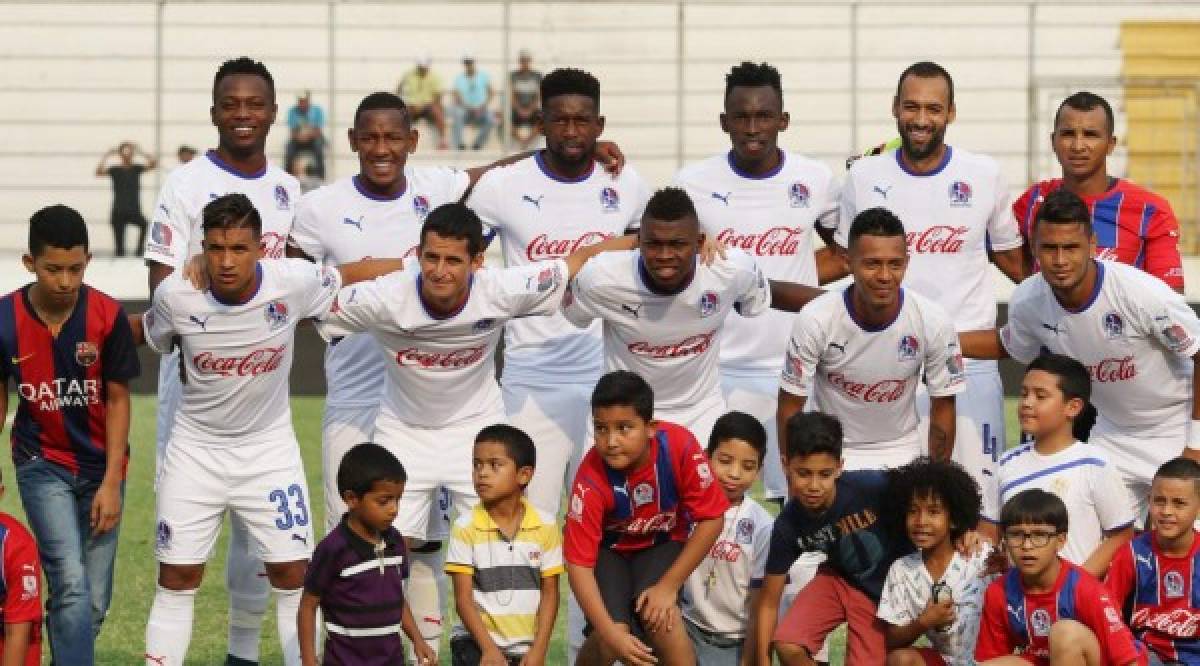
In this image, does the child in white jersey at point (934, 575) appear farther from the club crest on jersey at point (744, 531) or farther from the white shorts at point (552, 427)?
the white shorts at point (552, 427)

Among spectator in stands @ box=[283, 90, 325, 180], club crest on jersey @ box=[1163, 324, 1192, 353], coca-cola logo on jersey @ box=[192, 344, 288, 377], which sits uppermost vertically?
spectator in stands @ box=[283, 90, 325, 180]

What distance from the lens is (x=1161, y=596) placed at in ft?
24.1

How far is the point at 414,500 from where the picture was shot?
26.7 ft

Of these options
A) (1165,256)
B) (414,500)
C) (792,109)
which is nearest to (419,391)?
(414,500)

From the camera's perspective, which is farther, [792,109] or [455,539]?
[792,109]

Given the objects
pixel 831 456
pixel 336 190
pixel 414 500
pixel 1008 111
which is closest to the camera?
pixel 831 456

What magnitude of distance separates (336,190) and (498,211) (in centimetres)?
71

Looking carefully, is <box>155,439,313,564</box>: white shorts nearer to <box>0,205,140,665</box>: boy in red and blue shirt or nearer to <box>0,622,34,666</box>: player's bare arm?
<box>0,205,140,665</box>: boy in red and blue shirt

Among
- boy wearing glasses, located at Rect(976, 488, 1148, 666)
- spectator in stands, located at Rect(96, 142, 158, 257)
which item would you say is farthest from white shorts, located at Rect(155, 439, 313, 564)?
spectator in stands, located at Rect(96, 142, 158, 257)

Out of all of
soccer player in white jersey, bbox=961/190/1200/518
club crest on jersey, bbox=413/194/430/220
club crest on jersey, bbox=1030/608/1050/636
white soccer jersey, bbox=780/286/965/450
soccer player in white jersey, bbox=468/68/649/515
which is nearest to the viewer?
club crest on jersey, bbox=1030/608/1050/636

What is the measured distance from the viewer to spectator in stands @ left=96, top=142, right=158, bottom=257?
2300 cm

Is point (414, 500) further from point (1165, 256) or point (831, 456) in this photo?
point (1165, 256)

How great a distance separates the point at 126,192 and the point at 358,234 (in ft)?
50.4

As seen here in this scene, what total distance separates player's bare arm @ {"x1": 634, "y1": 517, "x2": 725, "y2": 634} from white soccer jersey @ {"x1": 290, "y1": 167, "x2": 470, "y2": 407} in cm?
178
